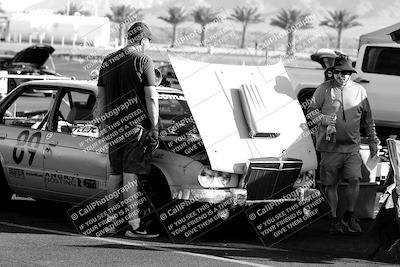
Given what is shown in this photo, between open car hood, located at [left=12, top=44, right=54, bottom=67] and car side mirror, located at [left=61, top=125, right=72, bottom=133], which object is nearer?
car side mirror, located at [left=61, top=125, right=72, bottom=133]

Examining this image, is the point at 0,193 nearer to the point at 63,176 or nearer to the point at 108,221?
the point at 63,176

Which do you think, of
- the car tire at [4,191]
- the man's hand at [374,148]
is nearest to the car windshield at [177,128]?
the man's hand at [374,148]

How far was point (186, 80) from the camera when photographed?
8742 mm

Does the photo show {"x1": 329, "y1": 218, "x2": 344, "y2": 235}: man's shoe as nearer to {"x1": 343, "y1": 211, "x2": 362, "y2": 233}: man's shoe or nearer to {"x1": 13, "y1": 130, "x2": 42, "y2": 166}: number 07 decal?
{"x1": 343, "y1": 211, "x2": 362, "y2": 233}: man's shoe

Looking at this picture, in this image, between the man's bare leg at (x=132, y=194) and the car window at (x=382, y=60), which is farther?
the car window at (x=382, y=60)

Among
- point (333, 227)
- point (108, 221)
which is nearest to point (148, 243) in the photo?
point (108, 221)

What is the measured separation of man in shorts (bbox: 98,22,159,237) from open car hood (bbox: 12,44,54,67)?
72.5ft

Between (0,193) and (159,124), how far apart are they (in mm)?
2067

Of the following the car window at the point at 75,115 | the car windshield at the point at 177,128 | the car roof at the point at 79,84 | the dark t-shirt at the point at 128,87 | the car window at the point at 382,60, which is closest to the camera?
the dark t-shirt at the point at 128,87

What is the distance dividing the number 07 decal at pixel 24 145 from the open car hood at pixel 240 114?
1.79m

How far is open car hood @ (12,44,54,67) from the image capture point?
3049 centimetres

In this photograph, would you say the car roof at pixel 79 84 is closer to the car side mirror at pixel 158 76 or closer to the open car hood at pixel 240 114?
the car side mirror at pixel 158 76

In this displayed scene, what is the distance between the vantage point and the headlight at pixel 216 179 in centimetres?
845

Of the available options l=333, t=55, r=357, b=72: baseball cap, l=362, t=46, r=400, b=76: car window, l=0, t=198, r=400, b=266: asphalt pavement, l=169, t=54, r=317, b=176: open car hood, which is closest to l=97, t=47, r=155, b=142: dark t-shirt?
l=169, t=54, r=317, b=176: open car hood
